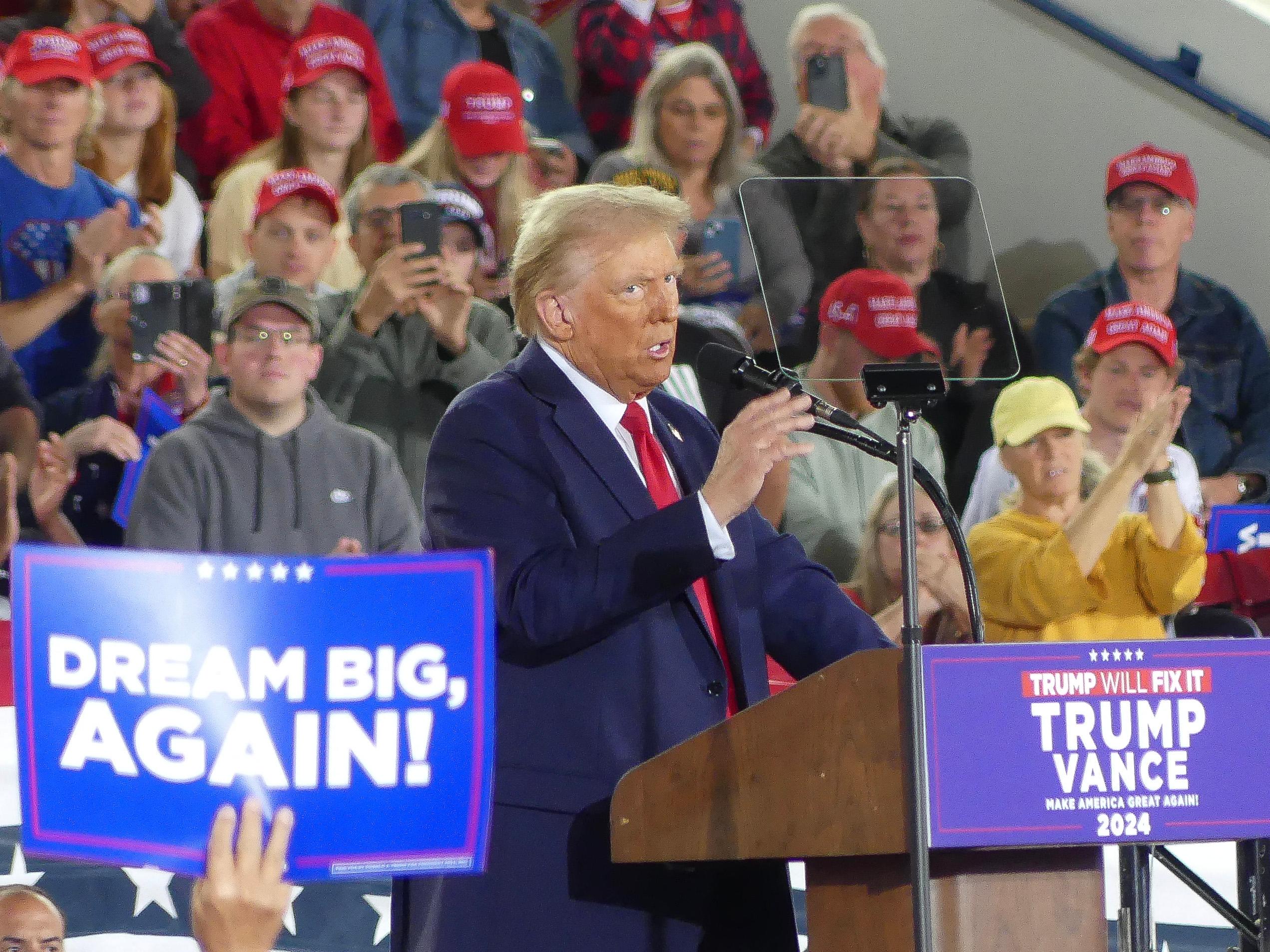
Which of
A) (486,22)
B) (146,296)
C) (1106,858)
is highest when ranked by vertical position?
(486,22)

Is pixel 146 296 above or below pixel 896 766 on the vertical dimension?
above

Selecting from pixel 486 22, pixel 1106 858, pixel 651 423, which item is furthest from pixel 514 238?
pixel 651 423

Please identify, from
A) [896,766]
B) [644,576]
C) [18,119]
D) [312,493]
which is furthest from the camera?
[18,119]

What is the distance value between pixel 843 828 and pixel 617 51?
373 centimetres

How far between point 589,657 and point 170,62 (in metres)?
3.03

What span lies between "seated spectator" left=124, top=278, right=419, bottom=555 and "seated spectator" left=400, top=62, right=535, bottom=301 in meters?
0.84

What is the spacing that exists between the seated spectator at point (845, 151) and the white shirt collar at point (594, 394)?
2.34m

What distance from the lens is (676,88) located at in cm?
463

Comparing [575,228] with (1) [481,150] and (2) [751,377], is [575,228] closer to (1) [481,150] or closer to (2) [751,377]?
(2) [751,377]

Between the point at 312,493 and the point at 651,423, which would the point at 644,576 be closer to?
the point at 651,423

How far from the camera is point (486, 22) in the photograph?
509 centimetres

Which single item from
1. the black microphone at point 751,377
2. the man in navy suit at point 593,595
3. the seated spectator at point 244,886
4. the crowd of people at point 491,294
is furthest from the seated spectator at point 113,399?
the seated spectator at point 244,886

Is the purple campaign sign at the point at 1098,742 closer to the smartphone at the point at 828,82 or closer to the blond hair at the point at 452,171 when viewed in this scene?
the blond hair at the point at 452,171

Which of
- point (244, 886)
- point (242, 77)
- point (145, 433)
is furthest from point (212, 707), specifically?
point (242, 77)
